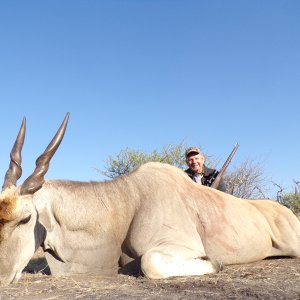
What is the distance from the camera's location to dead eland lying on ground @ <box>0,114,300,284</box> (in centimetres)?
340

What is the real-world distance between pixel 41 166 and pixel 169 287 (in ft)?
4.84

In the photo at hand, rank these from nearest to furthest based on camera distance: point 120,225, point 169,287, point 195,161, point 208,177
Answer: point 169,287 → point 120,225 → point 195,161 → point 208,177

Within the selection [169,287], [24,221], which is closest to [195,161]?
[24,221]

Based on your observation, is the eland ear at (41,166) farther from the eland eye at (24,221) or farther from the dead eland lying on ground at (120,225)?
the eland eye at (24,221)

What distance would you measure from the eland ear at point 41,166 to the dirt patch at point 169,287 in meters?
0.70

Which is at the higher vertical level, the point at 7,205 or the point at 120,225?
the point at 7,205

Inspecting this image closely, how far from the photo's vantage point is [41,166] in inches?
147

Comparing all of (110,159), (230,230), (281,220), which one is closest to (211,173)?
(281,220)

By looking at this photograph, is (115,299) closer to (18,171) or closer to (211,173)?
(18,171)

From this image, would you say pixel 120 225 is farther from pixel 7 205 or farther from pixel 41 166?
pixel 7 205

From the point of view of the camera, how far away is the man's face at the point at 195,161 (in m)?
6.35

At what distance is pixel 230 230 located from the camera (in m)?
4.32

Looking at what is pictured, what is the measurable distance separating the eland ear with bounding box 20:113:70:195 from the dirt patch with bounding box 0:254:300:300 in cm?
70

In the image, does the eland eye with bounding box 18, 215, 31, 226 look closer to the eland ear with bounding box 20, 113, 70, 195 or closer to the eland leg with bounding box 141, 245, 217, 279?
the eland ear with bounding box 20, 113, 70, 195
